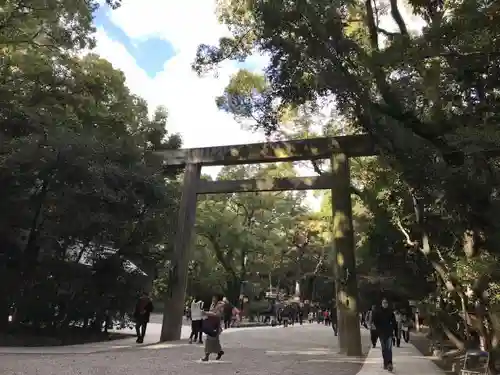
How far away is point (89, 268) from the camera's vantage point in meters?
11.9

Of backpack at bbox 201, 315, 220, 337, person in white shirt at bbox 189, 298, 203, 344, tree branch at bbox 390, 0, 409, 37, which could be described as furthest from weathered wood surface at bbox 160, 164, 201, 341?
tree branch at bbox 390, 0, 409, 37

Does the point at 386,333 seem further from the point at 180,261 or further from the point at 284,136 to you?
the point at 284,136

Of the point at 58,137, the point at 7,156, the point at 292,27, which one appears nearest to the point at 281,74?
the point at 292,27

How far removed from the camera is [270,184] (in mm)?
13250

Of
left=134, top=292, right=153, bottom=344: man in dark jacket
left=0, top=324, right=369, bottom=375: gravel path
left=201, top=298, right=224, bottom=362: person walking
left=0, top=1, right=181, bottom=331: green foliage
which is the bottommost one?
left=0, top=324, right=369, bottom=375: gravel path

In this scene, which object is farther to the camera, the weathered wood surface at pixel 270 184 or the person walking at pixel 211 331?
the weathered wood surface at pixel 270 184

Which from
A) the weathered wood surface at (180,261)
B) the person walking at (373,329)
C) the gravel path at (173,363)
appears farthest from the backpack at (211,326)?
the weathered wood surface at (180,261)

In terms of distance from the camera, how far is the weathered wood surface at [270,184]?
12.7 metres

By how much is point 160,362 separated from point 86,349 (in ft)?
9.41

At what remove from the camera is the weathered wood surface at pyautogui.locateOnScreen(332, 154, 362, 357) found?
11.0 metres

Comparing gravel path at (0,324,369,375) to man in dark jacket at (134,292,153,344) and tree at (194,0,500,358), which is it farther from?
tree at (194,0,500,358)

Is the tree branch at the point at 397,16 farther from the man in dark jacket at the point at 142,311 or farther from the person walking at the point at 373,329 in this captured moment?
the man in dark jacket at the point at 142,311

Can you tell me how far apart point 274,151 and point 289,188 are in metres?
1.21

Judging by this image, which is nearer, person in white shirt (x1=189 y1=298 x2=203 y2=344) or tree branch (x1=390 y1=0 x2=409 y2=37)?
tree branch (x1=390 y1=0 x2=409 y2=37)
